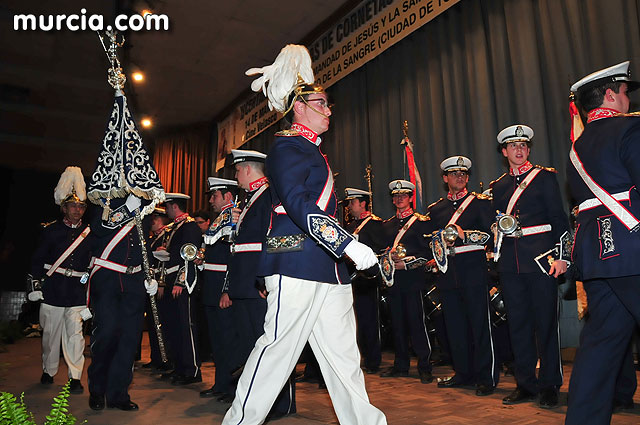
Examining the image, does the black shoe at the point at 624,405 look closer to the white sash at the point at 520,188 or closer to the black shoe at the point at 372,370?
the white sash at the point at 520,188

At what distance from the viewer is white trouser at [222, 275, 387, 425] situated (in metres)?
2.20

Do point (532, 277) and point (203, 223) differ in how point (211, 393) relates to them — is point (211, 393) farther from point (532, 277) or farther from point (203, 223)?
point (203, 223)

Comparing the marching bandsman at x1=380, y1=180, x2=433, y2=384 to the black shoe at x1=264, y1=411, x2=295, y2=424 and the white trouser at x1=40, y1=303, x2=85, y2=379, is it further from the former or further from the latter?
the white trouser at x1=40, y1=303, x2=85, y2=379

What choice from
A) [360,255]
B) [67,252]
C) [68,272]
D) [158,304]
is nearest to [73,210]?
[67,252]

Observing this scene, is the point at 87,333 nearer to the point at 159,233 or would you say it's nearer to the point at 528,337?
the point at 159,233

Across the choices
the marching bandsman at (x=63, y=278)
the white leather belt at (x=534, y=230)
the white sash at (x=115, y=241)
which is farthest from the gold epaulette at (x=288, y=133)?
the marching bandsman at (x=63, y=278)

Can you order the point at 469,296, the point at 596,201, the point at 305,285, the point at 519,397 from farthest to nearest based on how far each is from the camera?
the point at 469,296
the point at 519,397
the point at 596,201
the point at 305,285

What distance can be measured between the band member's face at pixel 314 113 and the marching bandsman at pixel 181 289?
263 centimetres

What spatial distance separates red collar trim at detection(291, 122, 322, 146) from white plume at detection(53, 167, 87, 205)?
354cm

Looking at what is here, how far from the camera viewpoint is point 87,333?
1159 centimetres

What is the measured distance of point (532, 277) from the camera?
3.70 meters

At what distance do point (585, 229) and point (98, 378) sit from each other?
3303 millimetres

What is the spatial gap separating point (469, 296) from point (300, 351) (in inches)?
95.9
